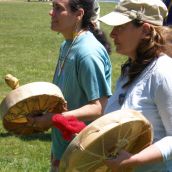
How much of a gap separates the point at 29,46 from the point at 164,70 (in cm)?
1624

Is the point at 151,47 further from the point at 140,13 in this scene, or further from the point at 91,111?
the point at 91,111

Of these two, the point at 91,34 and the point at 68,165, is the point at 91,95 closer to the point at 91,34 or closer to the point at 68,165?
the point at 91,34

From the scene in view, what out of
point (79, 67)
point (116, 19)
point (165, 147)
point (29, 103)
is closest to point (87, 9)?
point (79, 67)

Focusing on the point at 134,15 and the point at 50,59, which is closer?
the point at 134,15

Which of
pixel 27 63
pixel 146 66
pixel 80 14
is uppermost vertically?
pixel 146 66

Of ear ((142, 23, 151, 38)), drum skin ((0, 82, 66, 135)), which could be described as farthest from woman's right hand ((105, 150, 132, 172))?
drum skin ((0, 82, 66, 135))

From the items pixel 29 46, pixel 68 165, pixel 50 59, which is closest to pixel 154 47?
pixel 68 165

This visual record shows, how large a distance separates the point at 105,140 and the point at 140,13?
661mm

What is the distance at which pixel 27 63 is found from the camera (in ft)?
49.0

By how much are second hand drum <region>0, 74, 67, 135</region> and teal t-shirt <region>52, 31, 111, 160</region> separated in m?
0.22

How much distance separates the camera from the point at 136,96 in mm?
2820

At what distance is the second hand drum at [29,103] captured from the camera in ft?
10.7

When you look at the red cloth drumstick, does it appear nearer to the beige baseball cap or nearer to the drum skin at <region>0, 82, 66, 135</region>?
the drum skin at <region>0, 82, 66, 135</region>

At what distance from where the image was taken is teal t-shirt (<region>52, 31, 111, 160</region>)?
3.60 metres
